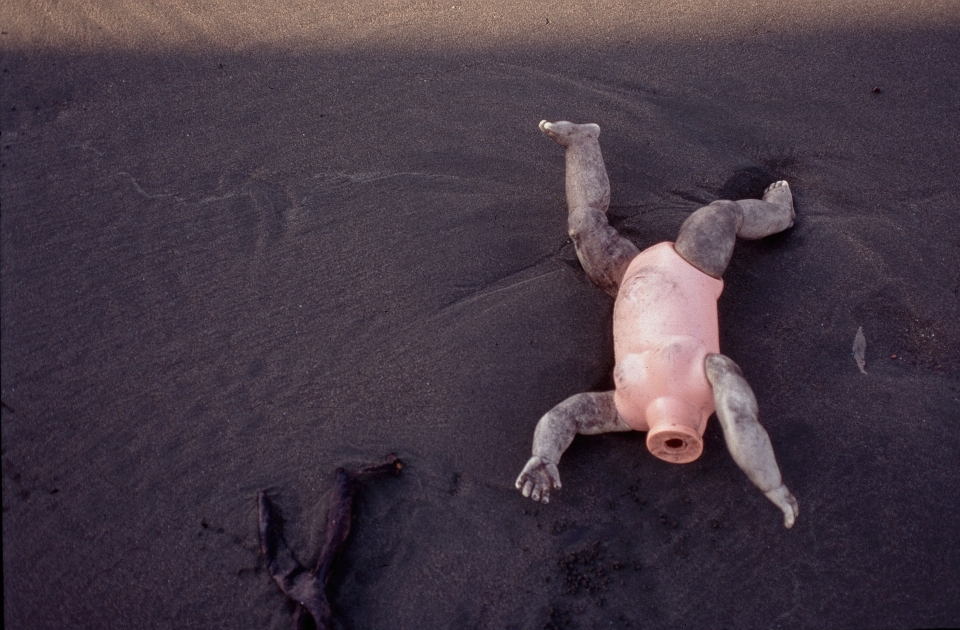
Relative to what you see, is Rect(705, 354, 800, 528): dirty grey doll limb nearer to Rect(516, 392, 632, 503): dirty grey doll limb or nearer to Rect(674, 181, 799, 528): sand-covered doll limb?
Rect(674, 181, 799, 528): sand-covered doll limb

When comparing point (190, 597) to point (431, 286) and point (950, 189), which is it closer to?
point (431, 286)

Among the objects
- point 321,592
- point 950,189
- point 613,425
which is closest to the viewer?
point 321,592

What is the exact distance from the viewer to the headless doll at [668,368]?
1987 mm

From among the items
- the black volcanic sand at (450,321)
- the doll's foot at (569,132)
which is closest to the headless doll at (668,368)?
the black volcanic sand at (450,321)

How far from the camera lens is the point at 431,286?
2.62m

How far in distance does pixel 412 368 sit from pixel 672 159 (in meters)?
1.38

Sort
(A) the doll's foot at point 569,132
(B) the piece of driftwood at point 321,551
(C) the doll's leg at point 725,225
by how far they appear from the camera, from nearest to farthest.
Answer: (B) the piece of driftwood at point 321,551
(C) the doll's leg at point 725,225
(A) the doll's foot at point 569,132

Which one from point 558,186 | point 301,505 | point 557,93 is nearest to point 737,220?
point 558,186

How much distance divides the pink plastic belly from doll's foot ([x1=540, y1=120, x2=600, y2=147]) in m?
0.63

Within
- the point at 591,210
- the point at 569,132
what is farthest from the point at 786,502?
the point at 569,132

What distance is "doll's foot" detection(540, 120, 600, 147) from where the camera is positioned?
104 inches

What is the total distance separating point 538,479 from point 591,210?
0.98 m

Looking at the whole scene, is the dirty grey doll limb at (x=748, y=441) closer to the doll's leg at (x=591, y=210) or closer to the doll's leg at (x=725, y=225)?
the doll's leg at (x=725, y=225)

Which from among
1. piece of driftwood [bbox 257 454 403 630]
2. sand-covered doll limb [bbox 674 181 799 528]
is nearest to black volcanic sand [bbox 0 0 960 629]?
piece of driftwood [bbox 257 454 403 630]
